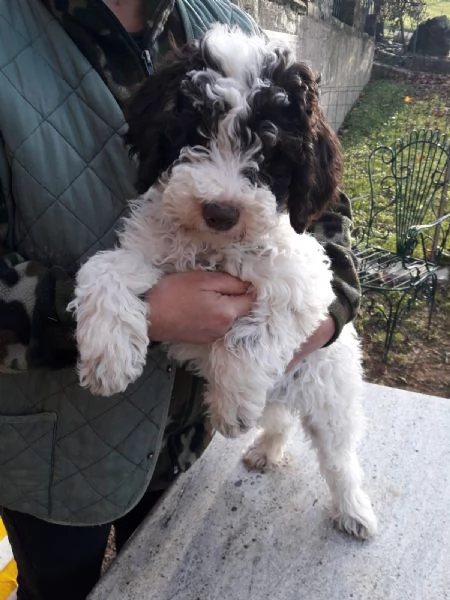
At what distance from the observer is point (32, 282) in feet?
A: 5.34

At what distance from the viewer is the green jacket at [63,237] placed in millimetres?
1636

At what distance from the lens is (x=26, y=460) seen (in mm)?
1849

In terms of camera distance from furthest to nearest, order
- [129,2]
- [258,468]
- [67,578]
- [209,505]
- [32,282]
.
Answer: [258,468], [209,505], [67,578], [129,2], [32,282]

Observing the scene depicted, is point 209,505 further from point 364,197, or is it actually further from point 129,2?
point 364,197

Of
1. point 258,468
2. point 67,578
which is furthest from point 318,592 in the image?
point 67,578

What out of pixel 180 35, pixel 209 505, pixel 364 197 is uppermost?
pixel 180 35

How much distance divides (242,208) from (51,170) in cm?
50

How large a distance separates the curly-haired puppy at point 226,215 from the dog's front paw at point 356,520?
71 cm

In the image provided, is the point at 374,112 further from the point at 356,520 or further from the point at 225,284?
the point at 225,284

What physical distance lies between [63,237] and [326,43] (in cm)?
881

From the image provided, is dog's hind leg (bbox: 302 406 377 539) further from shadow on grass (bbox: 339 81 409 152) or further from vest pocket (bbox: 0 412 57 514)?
shadow on grass (bbox: 339 81 409 152)

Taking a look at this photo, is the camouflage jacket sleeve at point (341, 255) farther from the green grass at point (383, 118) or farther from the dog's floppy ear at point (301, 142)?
the green grass at point (383, 118)

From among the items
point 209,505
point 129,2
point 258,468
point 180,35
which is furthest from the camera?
point 258,468

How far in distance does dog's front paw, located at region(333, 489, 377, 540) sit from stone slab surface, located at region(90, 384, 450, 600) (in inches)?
1.5
